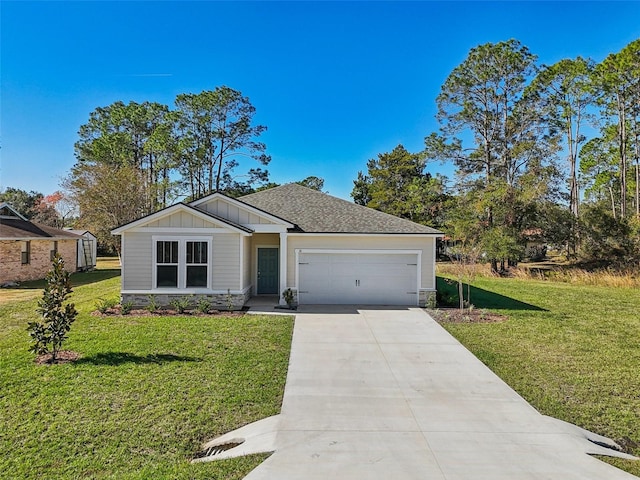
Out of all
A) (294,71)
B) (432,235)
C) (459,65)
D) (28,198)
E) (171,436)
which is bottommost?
(171,436)

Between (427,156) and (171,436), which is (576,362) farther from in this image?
(427,156)

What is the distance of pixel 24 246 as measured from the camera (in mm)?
18609

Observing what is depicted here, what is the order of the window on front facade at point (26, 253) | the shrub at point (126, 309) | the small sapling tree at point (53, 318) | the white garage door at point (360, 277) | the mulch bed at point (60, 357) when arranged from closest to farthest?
the mulch bed at point (60, 357) → the small sapling tree at point (53, 318) → the shrub at point (126, 309) → the white garage door at point (360, 277) → the window on front facade at point (26, 253)

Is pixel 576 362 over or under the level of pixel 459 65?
under

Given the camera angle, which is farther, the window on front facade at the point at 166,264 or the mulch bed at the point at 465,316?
the window on front facade at the point at 166,264

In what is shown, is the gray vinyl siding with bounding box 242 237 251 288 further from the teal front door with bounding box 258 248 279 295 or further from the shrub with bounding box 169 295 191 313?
the shrub with bounding box 169 295 191 313

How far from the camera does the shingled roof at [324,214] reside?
1317 cm

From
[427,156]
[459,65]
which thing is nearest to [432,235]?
[427,156]

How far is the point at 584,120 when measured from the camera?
29.0 m

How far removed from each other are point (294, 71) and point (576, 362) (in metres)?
17.0

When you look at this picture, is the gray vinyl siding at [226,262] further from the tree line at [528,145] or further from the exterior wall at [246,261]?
the tree line at [528,145]

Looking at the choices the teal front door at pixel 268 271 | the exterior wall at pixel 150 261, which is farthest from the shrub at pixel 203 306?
the teal front door at pixel 268 271

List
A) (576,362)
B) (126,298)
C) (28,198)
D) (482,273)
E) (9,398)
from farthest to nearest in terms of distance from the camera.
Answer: (28,198), (482,273), (126,298), (576,362), (9,398)

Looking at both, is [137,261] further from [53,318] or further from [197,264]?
[53,318]
